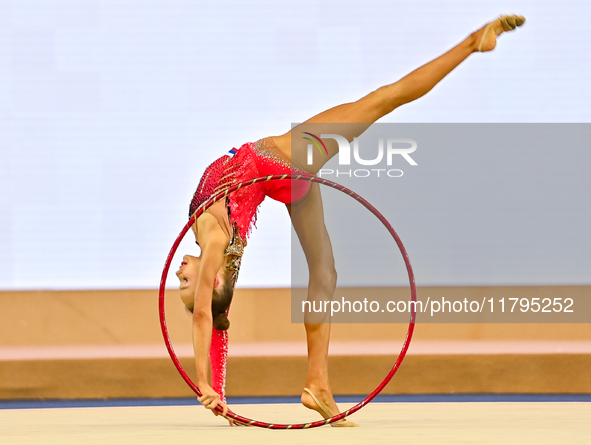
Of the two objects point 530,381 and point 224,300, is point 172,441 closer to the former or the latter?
point 224,300

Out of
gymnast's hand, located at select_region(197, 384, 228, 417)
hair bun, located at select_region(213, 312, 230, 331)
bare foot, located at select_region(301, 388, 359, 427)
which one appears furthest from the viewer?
hair bun, located at select_region(213, 312, 230, 331)

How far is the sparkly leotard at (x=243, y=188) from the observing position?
249 cm

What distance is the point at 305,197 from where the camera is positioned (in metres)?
2.59

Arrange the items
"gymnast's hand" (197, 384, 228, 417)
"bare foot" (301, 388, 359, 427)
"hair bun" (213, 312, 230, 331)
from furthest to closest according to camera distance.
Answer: "hair bun" (213, 312, 230, 331) < "bare foot" (301, 388, 359, 427) < "gymnast's hand" (197, 384, 228, 417)

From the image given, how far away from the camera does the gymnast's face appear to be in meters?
2.55

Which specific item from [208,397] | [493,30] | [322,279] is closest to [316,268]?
[322,279]

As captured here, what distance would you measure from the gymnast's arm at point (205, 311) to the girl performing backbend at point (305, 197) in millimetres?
100

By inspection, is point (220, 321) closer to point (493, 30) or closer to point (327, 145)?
point (327, 145)

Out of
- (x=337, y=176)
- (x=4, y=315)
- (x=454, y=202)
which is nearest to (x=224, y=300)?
(x=337, y=176)

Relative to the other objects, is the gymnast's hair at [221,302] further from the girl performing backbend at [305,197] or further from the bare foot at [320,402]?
the bare foot at [320,402]

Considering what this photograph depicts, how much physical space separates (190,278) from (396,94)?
918 millimetres

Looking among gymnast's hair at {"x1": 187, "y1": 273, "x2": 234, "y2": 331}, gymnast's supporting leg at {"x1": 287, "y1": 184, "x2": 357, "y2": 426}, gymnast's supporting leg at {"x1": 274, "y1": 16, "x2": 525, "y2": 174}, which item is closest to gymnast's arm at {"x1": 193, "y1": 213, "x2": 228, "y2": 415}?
gymnast's hair at {"x1": 187, "y1": 273, "x2": 234, "y2": 331}

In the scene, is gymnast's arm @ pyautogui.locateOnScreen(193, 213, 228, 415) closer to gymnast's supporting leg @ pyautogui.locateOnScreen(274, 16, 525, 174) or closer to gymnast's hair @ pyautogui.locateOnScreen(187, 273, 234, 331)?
gymnast's hair @ pyautogui.locateOnScreen(187, 273, 234, 331)

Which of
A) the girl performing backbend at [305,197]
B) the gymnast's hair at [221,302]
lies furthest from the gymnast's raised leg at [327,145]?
the gymnast's hair at [221,302]
